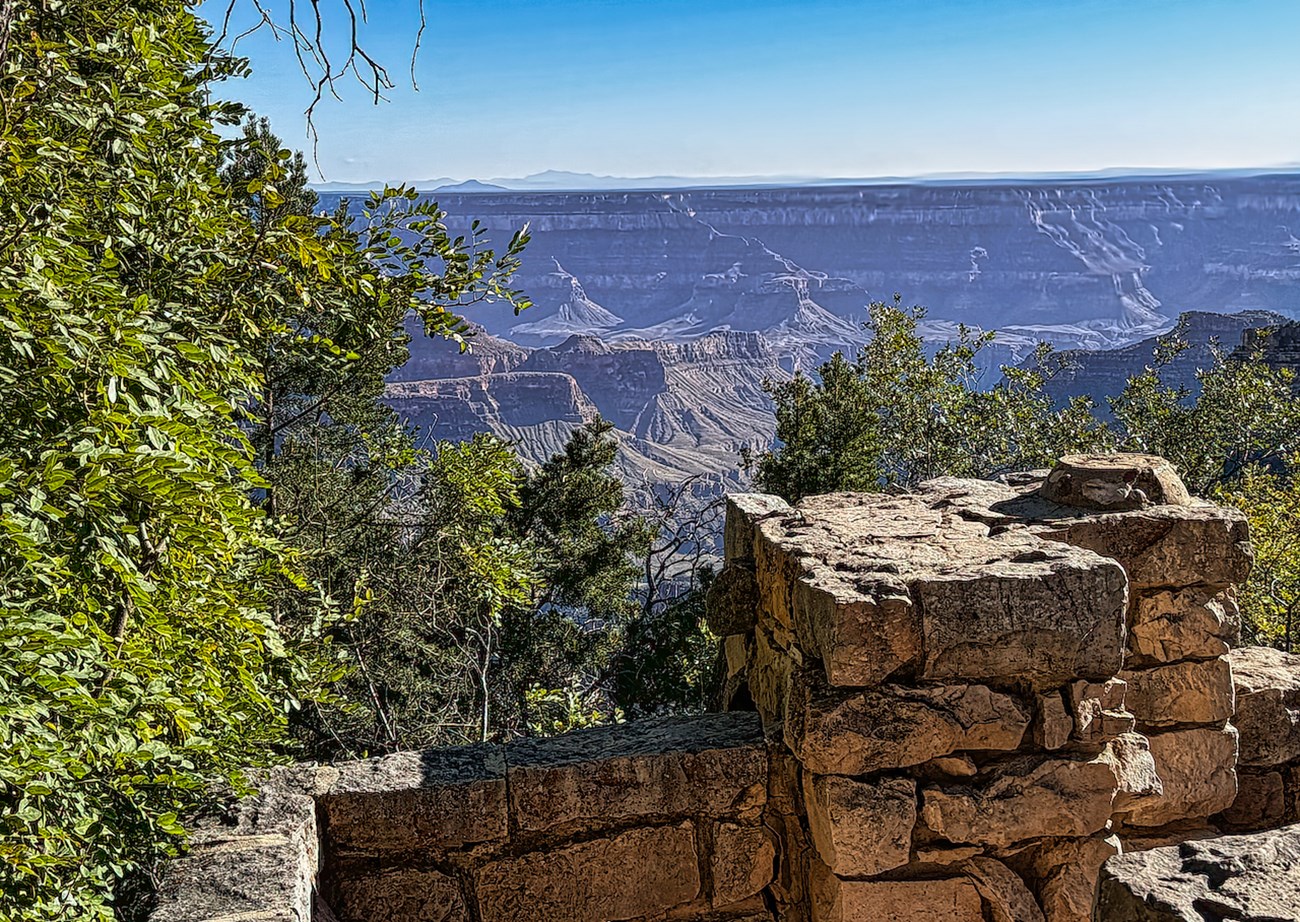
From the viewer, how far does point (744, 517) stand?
4.96m

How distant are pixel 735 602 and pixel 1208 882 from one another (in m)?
3.01

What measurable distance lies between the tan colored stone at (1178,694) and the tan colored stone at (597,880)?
1.89 m

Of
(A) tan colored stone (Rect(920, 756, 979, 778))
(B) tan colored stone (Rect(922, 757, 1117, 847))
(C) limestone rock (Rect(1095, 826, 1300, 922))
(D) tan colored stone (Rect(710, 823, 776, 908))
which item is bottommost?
(D) tan colored stone (Rect(710, 823, 776, 908))

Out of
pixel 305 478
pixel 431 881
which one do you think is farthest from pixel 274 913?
pixel 305 478

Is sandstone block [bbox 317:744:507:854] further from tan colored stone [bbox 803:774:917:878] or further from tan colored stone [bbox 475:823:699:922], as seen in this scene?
tan colored stone [bbox 803:774:917:878]

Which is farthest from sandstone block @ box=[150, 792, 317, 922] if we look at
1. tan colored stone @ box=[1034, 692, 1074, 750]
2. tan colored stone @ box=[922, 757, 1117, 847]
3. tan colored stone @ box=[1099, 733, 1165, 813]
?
tan colored stone @ box=[1099, 733, 1165, 813]

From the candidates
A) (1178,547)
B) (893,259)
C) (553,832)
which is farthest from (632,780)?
(893,259)

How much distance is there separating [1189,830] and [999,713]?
1307 mm

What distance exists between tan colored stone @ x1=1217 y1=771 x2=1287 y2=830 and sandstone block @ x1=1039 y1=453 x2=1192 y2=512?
A: 3.97 ft

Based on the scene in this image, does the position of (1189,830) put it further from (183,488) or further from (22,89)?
(22,89)

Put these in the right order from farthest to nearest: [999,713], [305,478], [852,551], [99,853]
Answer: [305,478]
[852,551]
[999,713]
[99,853]

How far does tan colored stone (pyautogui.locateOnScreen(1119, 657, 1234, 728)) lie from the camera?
13.9 feet

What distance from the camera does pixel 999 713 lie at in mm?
3684

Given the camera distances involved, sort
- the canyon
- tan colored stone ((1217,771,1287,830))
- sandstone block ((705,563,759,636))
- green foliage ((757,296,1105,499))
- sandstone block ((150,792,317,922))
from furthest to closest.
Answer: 1. the canyon
2. green foliage ((757,296,1105,499))
3. sandstone block ((705,563,759,636))
4. tan colored stone ((1217,771,1287,830))
5. sandstone block ((150,792,317,922))
